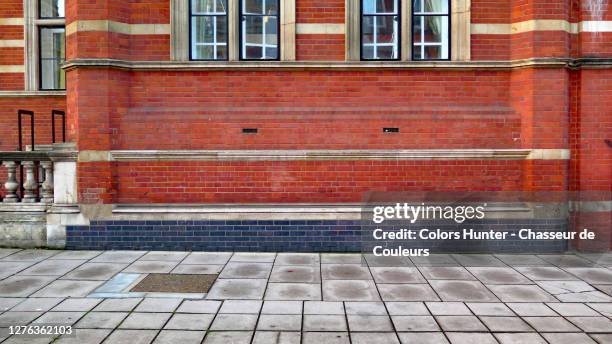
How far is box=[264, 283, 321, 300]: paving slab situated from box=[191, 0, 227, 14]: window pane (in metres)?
5.15

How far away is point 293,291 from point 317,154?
2.88 meters

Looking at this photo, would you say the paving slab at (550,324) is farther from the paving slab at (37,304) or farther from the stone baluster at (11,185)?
the stone baluster at (11,185)

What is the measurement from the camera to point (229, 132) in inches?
329

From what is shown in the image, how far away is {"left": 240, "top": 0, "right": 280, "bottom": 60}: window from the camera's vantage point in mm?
8641

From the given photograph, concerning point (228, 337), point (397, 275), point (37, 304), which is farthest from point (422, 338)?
point (37, 304)

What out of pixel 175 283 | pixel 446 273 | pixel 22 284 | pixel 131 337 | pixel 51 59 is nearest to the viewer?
pixel 131 337

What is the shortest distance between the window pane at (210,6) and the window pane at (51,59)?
459cm

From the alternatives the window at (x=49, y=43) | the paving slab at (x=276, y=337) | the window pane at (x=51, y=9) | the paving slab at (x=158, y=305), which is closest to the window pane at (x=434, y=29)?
the paving slab at (x=276, y=337)

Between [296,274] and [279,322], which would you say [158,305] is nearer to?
[279,322]

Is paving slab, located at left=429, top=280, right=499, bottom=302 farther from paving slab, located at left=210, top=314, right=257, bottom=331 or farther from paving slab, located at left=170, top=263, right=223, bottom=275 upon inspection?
paving slab, located at left=170, top=263, right=223, bottom=275

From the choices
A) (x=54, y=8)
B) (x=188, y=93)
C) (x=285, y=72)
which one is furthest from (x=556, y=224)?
(x=54, y=8)

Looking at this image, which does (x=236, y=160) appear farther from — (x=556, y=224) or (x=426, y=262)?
(x=556, y=224)

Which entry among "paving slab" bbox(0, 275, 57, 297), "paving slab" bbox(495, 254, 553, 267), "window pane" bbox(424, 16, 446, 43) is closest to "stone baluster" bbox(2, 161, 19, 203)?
"paving slab" bbox(0, 275, 57, 297)

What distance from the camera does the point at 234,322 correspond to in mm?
5016
